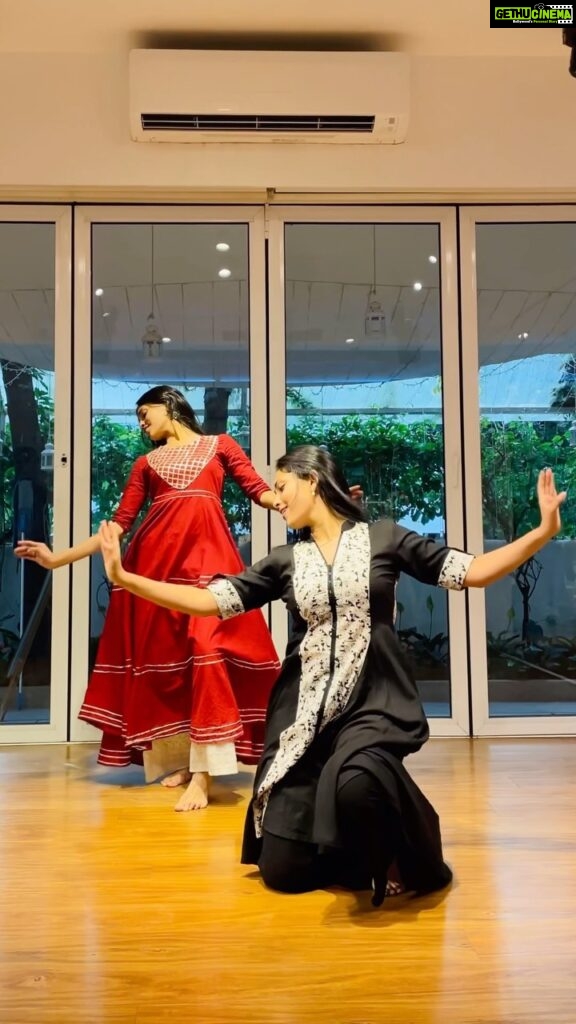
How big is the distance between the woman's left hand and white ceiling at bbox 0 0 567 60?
2519mm

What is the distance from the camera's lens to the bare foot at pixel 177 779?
2.91m

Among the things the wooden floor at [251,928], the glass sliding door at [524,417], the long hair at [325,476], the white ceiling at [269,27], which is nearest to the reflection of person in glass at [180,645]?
the wooden floor at [251,928]

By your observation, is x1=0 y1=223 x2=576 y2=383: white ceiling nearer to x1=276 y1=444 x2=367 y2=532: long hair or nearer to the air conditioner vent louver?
the air conditioner vent louver

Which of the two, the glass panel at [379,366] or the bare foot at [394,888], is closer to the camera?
the bare foot at [394,888]

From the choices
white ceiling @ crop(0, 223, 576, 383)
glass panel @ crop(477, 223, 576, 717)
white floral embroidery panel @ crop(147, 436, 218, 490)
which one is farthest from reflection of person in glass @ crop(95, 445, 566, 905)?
glass panel @ crop(477, 223, 576, 717)


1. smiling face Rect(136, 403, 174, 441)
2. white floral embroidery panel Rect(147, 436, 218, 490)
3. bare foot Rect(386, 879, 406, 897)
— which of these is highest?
smiling face Rect(136, 403, 174, 441)

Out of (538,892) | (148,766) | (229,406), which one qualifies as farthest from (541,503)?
(229,406)

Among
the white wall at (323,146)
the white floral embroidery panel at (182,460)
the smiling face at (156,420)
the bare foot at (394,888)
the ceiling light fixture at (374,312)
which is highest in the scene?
the white wall at (323,146)

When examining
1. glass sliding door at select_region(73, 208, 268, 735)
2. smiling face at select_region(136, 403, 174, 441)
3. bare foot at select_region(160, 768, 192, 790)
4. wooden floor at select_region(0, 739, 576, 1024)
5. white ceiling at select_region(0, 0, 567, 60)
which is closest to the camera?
wooden floor at select_region(0, 739, 576, 1024)

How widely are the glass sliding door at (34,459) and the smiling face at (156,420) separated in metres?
0.92

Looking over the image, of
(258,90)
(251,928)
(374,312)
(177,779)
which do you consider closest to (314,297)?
(374,312)

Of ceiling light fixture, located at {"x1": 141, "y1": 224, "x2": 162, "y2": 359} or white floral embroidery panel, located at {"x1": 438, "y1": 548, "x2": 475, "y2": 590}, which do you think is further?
ceiling light fixture, located at {"x1": 141, "y1": 224, "x2": 162, "y2": 359}

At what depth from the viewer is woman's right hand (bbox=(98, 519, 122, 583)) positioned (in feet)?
6.11

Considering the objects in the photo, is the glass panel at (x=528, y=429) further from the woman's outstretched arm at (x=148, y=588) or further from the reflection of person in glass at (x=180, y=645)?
the woman's outstretched arm at (x=148, y=588)
